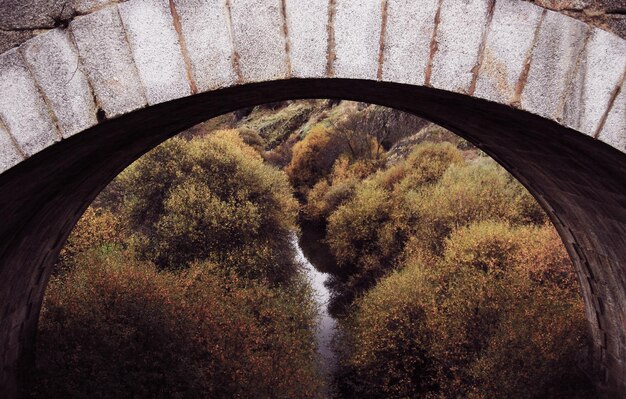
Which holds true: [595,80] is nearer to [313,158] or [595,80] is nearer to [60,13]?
[60,13]

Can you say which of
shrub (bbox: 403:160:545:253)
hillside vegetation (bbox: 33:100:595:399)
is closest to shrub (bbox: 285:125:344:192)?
hillside vegetation (bbox: 33:100:595:399)

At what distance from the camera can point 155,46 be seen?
254 centimetres

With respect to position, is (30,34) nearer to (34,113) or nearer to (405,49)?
(34,113)

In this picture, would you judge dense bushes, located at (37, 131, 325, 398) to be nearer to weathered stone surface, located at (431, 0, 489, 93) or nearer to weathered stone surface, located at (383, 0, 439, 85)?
weathered stone surface, located at (383, 0, 439, 85)

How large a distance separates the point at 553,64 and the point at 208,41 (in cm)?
184

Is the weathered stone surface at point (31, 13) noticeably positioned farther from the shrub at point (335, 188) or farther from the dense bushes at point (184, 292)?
the shrub at point (335, 188)

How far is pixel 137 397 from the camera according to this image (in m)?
9.87

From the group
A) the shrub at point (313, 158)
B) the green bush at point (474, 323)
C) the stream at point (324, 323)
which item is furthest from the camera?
the shrub at point (313, 158)

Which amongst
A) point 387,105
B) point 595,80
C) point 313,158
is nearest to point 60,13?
point 595,80

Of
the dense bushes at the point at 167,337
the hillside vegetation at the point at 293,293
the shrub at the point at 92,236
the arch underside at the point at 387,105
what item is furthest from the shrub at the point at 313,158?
the arch underside at the point at 387,105

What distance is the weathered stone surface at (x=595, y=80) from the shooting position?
249 cm

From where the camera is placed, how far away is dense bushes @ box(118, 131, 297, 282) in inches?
647

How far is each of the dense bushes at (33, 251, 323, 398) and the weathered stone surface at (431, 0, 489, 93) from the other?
26.9 feet

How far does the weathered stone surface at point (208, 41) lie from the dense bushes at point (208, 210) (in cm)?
1400
